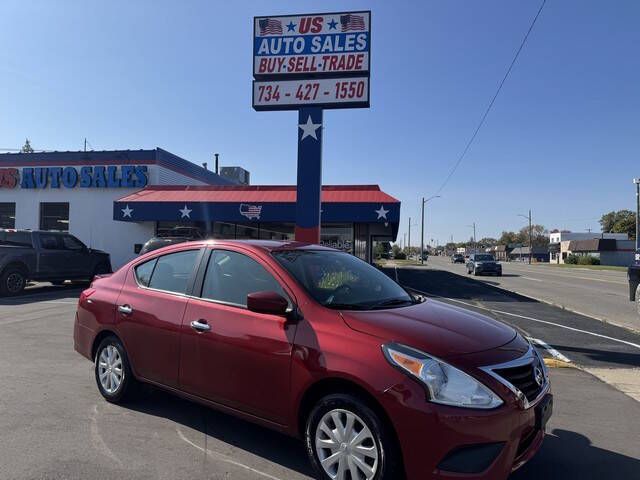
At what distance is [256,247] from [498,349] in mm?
2088

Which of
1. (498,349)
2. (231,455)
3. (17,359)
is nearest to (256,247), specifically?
(231,455)

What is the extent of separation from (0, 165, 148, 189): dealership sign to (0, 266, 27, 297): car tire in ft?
35.1

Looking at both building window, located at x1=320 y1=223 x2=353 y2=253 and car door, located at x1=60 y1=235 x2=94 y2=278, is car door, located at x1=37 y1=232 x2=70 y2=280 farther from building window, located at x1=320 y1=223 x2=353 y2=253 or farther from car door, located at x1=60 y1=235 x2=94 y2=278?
building window, located at x1=320 y1=223 x2=353 y2=253

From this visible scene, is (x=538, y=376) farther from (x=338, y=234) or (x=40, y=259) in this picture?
(x=338, y=234)

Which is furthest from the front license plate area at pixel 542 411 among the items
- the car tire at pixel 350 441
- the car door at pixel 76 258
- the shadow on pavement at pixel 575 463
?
the car door at pixel 76 258

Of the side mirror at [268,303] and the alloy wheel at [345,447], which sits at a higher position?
the side mirror at [268,303]

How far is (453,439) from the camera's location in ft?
9.46

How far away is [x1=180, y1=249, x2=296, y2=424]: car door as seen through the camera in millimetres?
3684

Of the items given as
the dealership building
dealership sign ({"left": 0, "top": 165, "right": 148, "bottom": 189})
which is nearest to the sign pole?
the dealership building

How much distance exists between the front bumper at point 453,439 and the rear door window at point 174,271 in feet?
7.86

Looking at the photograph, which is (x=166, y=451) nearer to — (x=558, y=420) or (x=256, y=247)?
(x=256, y=247)

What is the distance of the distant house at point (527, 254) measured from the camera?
392 ft

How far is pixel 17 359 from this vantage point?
22.8ft

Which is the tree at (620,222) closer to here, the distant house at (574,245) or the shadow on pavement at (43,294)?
the distant house at (574,245)
